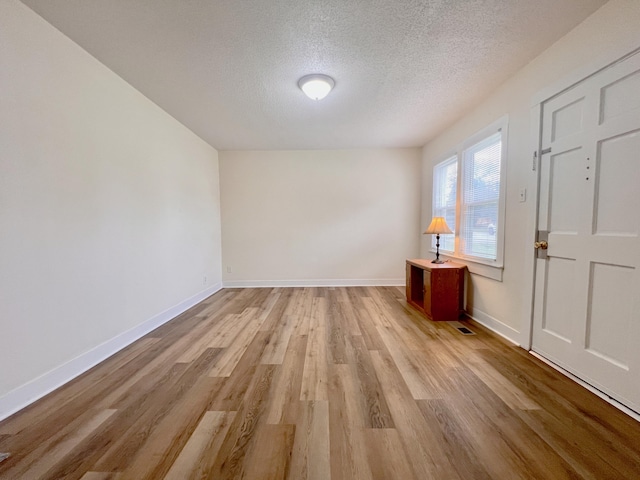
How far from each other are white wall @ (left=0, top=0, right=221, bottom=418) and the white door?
362cm

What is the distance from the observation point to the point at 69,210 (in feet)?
5.85

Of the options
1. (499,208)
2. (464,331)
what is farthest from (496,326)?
(499,208)

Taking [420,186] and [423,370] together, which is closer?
[423,370]

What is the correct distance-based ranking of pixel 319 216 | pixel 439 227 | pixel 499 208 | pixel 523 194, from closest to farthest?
pixel 523 194 → pixel 499 208 → pixel 439 227 → pixel 319 216

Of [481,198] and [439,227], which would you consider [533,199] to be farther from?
[439,227]

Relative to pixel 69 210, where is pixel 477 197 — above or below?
above

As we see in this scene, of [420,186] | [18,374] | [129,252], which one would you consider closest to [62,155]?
[129,252]

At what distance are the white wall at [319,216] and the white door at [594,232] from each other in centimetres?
251

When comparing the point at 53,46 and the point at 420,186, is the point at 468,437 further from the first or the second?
the point at 420,186

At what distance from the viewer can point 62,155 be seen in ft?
5.70

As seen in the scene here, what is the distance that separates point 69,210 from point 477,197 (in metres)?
3.86

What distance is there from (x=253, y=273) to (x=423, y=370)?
339 cm

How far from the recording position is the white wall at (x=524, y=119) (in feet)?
A: 4.86

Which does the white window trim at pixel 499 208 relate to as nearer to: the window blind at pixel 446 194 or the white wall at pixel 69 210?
the window blind at pixel 446 194
